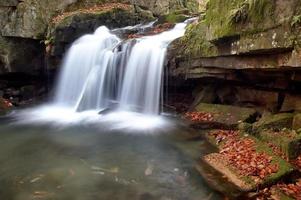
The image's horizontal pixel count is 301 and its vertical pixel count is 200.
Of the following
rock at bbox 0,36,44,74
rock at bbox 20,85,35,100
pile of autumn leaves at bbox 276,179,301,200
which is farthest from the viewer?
rock at bbox 20,85,35,100

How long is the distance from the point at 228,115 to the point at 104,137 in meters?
3.51

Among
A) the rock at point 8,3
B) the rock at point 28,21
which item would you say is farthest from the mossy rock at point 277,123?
the rock at point 8,3

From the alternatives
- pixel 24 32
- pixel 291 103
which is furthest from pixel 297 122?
pixel 24 32

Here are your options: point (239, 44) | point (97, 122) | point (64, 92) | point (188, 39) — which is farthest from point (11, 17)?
point (239, 44)

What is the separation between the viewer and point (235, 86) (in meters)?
11.0

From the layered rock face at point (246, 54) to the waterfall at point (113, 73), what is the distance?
32.5 inches

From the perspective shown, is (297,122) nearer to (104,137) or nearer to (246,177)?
(246,177)

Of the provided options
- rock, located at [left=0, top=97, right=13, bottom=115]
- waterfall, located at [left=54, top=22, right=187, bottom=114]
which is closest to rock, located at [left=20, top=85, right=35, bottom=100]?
rock, located at [left=0, top=97, right=13, bottom=115]

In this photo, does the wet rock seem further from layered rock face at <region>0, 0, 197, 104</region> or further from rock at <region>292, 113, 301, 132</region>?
rock at <region>292, 113, 301, 132</region>

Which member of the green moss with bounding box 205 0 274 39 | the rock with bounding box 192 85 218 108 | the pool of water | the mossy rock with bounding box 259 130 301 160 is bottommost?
the pool of water

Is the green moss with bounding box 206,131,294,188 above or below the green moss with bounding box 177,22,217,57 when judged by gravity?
below

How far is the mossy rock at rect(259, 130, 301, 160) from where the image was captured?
7.14 metres

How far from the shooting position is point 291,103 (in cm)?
890

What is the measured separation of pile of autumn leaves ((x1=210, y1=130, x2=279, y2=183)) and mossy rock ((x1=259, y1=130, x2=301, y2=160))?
1.13 ft
